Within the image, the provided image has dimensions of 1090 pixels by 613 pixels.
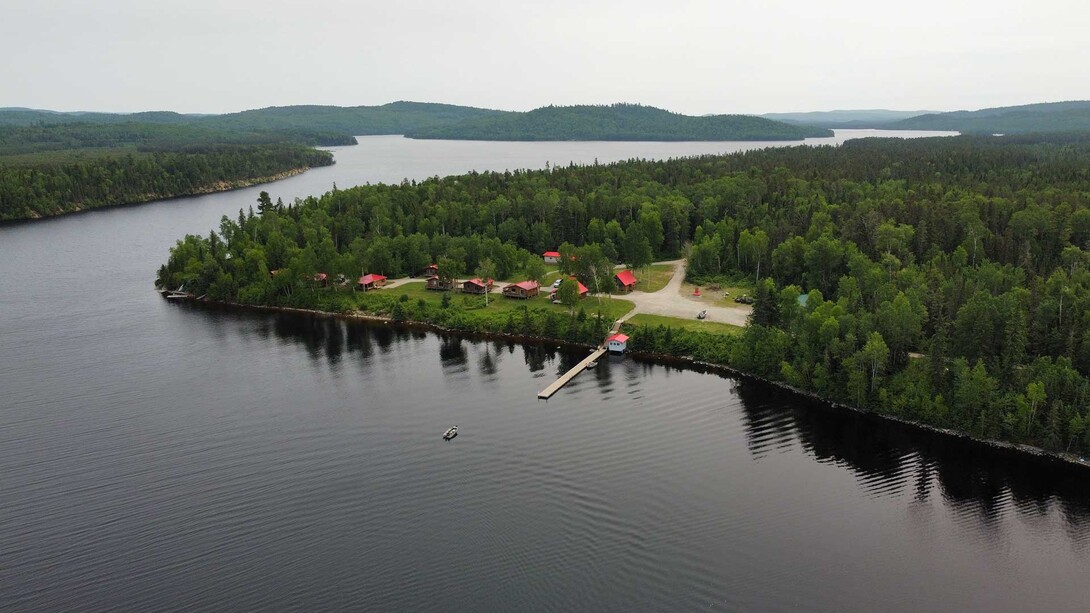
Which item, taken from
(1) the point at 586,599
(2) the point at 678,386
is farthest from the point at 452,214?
(1) the point at 586,599

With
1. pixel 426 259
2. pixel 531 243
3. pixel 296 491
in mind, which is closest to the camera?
pixel 296 491

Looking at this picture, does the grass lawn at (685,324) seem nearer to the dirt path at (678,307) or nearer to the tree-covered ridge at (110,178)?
the dirt path at (678,307)

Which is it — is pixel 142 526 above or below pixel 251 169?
below

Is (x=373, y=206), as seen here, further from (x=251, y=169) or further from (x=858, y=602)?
(x=251, y=169)

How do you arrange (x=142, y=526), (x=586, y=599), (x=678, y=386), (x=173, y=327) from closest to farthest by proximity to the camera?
1. (x=586, y=599)
2. (x=142, y=526)
3. (x=678, y=386)
4. (x=173, y=327)

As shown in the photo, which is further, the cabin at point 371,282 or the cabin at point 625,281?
the cabin at point 371,282

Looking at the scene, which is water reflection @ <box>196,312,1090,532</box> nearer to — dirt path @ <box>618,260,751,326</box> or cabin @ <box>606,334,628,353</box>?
cabin @ <box>606,334,628,353</box>

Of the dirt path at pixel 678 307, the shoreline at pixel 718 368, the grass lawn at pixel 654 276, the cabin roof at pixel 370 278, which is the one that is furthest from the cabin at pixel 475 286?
the grass lawn at pixel 654 276
